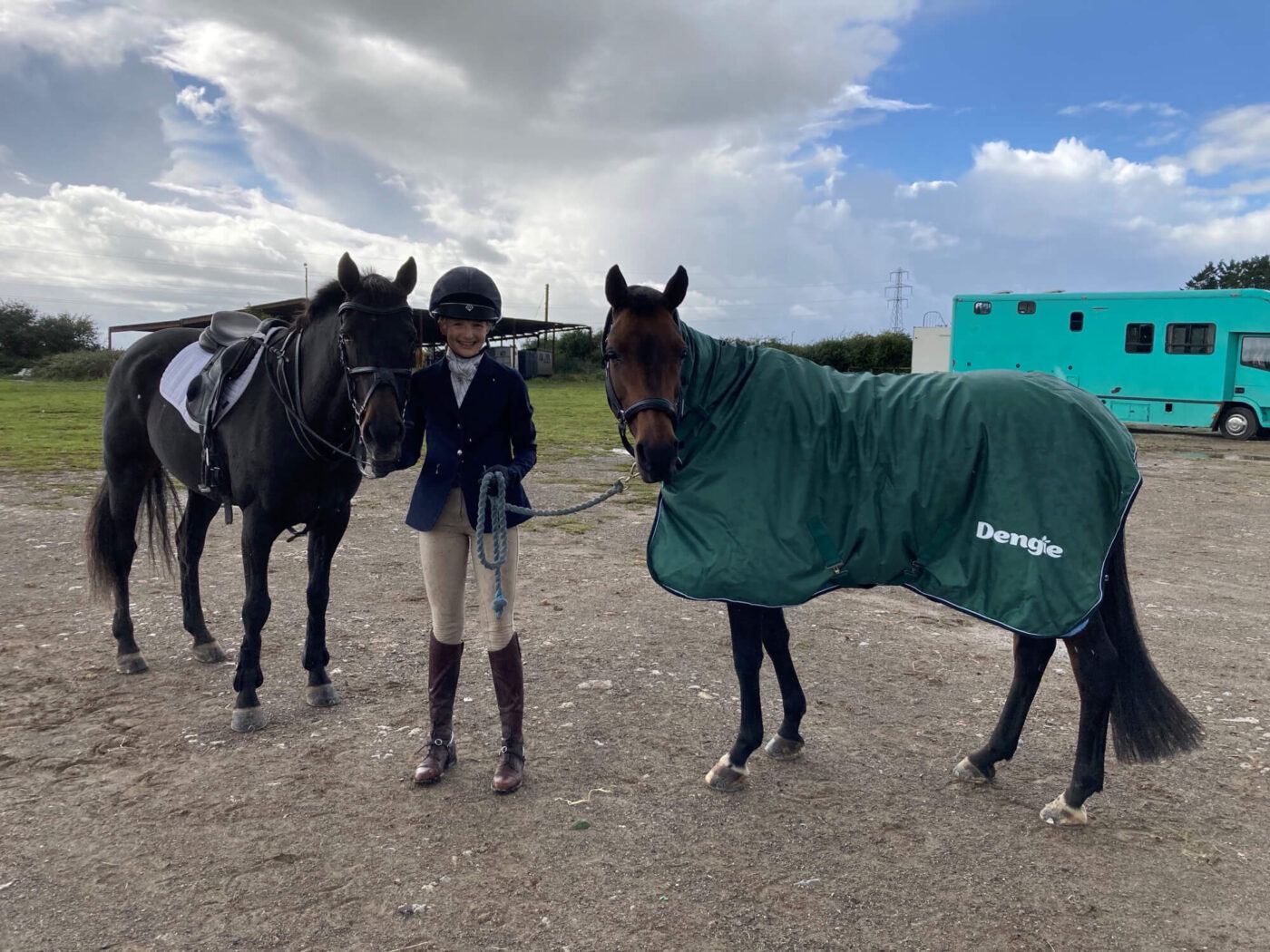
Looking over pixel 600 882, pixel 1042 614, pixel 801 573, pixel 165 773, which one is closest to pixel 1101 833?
pixel 1042 614

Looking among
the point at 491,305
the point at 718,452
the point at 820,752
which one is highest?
the point at 491,305

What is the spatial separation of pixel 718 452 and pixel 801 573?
56 cm

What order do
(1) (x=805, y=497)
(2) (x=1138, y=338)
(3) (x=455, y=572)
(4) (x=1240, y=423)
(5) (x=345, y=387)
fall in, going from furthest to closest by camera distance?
1. (2) (x=1138, y=338)
2. (4) (x=1240, y=423)
3. (5) (x=345, y=387)
4. (3) (x=455, y=572)
5. (1) (x=805, y=497)

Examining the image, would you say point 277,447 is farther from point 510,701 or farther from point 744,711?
point 744,711

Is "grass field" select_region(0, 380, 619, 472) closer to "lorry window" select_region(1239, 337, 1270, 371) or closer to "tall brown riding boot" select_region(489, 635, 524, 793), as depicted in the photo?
"tall brown riding boot" select_region(489, 635, 524, 793)

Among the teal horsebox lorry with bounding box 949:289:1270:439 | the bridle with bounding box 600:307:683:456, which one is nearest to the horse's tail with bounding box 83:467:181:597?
the bridle with bounding box 600:307:683:456

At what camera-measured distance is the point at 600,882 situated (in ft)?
8.43

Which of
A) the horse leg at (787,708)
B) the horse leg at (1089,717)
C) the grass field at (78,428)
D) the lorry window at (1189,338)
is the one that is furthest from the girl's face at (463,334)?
the lorry window at (1189,338)

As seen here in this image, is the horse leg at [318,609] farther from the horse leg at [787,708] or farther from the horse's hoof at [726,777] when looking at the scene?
the horse leg at [787,708]

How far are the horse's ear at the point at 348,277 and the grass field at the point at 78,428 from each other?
840 centimetres

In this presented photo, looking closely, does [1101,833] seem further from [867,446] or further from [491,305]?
[491,305]

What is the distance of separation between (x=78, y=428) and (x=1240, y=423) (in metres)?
25.5

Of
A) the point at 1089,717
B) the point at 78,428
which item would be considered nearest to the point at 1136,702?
the point at 1089,717

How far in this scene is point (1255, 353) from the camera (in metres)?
16.8
